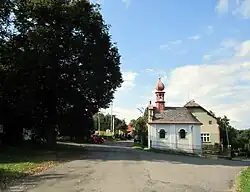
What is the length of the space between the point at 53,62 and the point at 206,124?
147ft

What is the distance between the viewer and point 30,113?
38625 millimetres

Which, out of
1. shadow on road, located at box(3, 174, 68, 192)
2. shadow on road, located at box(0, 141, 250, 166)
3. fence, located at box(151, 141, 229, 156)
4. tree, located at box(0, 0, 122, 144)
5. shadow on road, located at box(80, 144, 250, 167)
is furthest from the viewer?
fence, located at box(151, 141, 229, 156)

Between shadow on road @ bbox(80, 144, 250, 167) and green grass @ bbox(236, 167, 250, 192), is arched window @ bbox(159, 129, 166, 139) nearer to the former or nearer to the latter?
shadow on road @ bbox(80, 144, 250, 167)

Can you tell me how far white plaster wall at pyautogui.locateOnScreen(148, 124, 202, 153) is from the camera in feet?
193

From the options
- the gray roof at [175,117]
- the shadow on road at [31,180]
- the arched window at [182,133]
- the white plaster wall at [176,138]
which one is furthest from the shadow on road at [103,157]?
the gray roof at [175,117]

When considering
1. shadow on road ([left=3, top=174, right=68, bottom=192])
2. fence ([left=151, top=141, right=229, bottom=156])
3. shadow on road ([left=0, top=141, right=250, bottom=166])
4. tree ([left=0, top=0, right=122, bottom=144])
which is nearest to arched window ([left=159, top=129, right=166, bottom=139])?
fence ([left=151, top=141, right=229, bottom=156])

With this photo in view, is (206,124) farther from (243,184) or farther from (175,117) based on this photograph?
(243,184)

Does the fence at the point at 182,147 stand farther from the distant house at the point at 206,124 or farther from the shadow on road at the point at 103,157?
the shadow on road at the point at 103,157

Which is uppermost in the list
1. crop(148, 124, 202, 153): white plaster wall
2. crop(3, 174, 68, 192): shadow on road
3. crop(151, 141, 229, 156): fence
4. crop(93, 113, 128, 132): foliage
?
crop(93, 113, 128, 132): foliage

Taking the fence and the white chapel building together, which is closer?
the fence

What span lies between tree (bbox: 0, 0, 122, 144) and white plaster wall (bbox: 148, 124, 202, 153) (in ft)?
71.5

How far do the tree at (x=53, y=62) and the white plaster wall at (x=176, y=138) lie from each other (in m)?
21.8

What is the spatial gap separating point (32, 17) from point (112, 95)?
A: 1145 cm

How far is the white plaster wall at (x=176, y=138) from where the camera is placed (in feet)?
193
